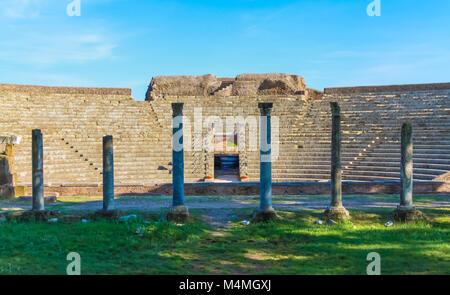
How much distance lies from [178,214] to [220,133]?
40.2 ft

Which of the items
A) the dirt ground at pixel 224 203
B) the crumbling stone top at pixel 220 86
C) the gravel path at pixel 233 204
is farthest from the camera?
the crumbling stone top at pixel 220 86

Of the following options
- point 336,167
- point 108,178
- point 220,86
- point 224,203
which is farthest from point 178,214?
point 220,86

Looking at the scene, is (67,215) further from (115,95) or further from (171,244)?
(115,95)

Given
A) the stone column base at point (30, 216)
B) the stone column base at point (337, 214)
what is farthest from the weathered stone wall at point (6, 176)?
the stone column base at point (337, 214)

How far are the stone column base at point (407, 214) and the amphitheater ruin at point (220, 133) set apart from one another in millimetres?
4479

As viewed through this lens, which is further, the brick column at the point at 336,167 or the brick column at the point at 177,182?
the brick column at the point at 336,167

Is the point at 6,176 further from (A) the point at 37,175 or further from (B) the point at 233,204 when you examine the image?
(B) the point at 233,204

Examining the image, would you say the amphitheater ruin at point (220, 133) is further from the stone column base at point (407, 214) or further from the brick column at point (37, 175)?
the stone column base at point (407, 214)

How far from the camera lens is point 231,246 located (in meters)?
7.63

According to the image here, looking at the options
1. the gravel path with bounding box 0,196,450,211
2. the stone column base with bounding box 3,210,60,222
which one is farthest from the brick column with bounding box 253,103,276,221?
the stone column base with bounding box 3,210,60,222

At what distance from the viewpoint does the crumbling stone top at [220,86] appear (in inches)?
1009

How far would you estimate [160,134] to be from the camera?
69.0 feet
